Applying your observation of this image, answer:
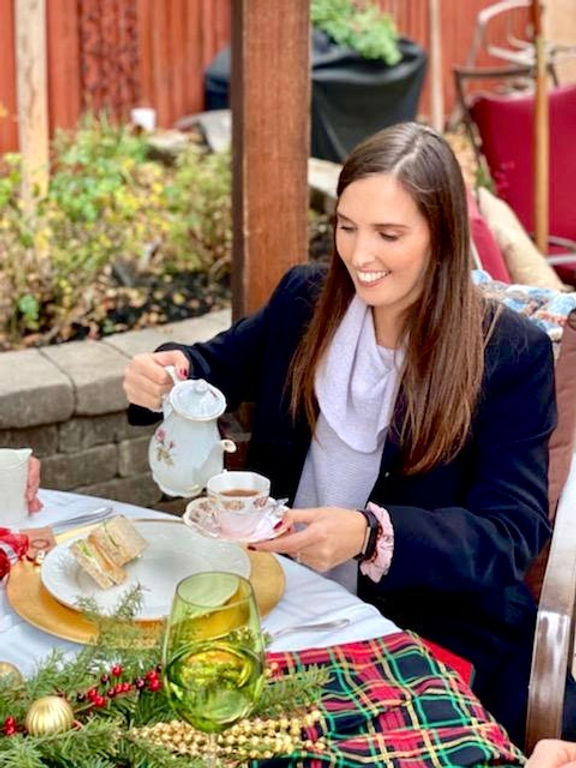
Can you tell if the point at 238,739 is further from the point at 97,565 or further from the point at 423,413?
the point at 423,413

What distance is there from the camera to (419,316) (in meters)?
2.20

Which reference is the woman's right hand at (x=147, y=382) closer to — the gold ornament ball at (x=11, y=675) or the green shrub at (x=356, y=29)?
the gold ornament ball at (x=11, y=675)

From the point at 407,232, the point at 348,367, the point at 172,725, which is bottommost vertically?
the point at 172,725

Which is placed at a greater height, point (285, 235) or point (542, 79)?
point (542, 79)

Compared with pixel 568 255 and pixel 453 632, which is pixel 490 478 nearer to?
pixel 453 632

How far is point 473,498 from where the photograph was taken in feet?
7.06

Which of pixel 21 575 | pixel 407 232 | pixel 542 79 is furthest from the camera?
pixel 542 79

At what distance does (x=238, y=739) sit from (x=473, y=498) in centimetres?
80

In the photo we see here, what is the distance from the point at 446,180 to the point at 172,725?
3.42 feet

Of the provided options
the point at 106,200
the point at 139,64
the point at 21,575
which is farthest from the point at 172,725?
the point at 139,64

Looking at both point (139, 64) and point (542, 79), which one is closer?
point (542, 79)

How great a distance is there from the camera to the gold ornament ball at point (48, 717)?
1408 mm

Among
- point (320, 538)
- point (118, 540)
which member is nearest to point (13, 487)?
point (118, 540)

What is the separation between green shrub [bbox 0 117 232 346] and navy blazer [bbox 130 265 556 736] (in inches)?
69.8
